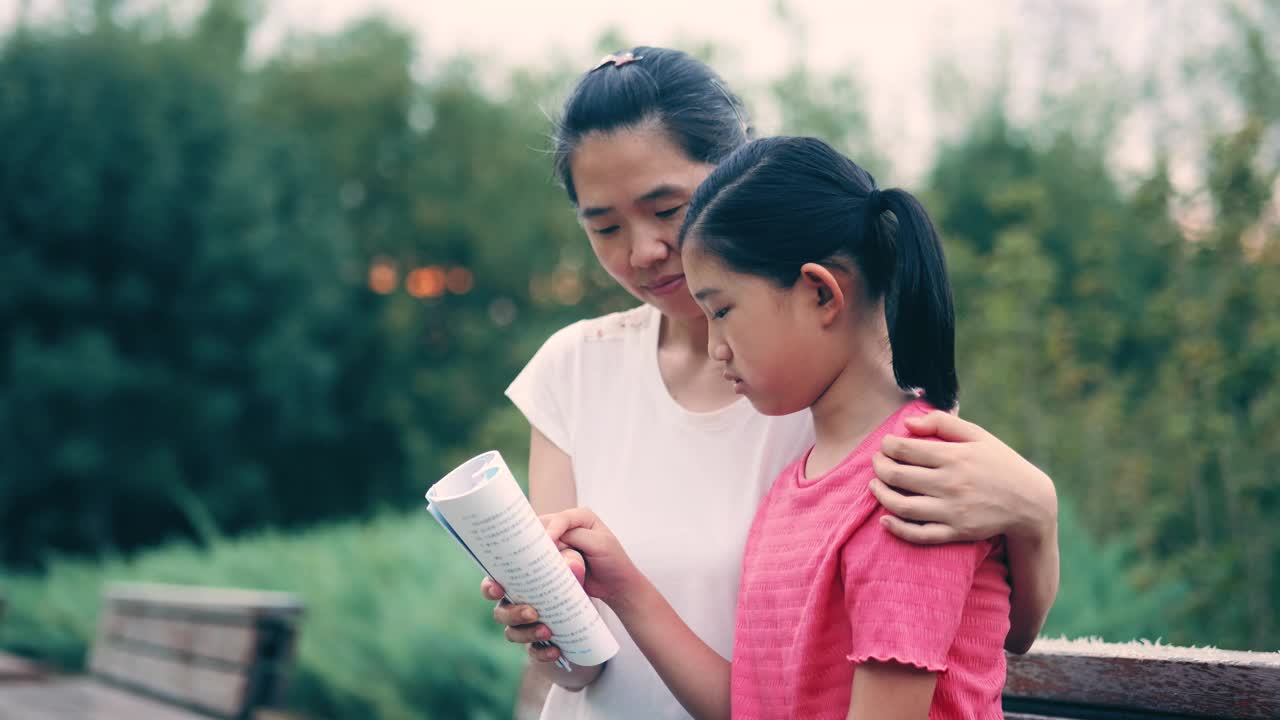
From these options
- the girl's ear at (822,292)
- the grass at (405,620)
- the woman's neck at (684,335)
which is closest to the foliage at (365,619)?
the grass at (405,620)

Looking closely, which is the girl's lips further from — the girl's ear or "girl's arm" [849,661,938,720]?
"girl's arm" [849,661,938,720]

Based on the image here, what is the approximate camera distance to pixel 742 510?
2012 millimetres

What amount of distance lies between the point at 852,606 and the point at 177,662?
395 centimetres

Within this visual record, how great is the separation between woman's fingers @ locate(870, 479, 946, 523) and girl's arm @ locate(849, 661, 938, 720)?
0.57 feet

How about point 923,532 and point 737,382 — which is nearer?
point 923,532

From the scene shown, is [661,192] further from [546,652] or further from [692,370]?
[546,652]

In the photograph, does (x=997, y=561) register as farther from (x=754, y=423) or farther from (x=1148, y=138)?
(x=1148, y=138)

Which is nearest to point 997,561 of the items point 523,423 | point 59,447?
point 523,423

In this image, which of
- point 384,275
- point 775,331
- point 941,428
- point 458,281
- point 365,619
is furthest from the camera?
point 458,281

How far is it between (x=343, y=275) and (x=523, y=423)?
5322mm

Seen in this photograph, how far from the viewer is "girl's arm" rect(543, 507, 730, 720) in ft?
6.13

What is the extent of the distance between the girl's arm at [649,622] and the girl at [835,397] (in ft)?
0.29

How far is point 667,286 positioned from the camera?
6.66 feet

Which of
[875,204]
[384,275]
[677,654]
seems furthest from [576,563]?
[384,275]
